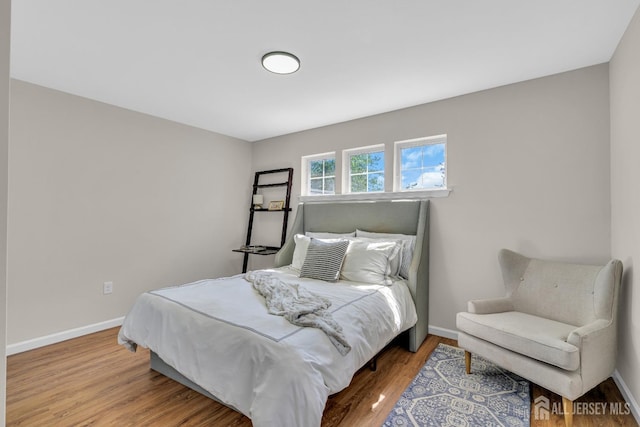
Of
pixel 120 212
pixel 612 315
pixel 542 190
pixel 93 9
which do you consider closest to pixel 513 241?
pixel 542 190

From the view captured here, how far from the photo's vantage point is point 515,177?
262 centimetres

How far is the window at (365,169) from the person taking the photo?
354 cm

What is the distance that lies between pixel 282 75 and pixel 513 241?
2435 millimetres

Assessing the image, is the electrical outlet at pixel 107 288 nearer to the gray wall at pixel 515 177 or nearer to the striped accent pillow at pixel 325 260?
the striped accent pillow at pixel 325 260

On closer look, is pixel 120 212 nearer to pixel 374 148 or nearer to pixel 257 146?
pixel 257 146

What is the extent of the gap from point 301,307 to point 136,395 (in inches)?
50.6

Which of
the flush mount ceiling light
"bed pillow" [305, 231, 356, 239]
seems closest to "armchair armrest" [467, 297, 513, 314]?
"bed pillow" [305, 231, 356, 239]

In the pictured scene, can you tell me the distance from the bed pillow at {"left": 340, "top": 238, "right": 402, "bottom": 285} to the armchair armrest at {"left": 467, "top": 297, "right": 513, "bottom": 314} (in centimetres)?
66

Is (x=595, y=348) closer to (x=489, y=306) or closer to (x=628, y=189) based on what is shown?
(x=489, y=306)

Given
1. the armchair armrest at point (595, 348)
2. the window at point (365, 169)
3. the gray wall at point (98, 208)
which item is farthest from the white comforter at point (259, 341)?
the window at point (365, 169)

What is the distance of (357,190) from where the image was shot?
3.72 metres

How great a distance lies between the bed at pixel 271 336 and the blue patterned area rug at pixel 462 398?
357 mm

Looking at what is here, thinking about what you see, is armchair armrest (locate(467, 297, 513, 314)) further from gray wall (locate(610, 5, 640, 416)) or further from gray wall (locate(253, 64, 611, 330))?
gray wall (locate(610, 5, 640, 416))

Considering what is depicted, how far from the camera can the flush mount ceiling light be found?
2205 mm
